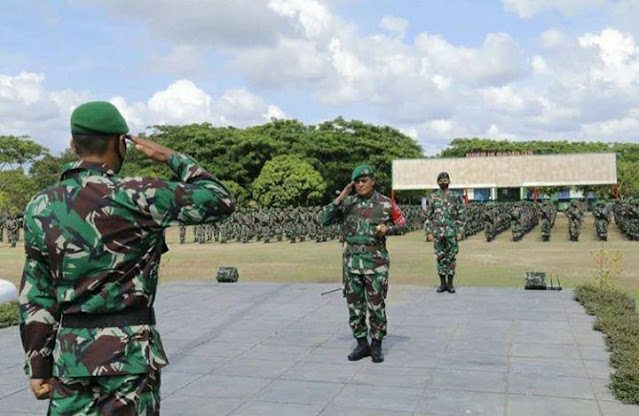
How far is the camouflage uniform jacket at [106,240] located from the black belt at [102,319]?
0.05 feet

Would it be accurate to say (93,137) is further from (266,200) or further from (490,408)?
(266,200)

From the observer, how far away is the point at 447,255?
29.1 feet

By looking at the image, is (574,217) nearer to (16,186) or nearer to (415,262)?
(415,262)

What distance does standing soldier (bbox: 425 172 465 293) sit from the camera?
8.77 m

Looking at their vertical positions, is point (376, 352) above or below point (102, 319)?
below

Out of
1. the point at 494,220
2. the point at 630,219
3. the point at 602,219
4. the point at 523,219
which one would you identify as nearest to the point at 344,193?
the point at 602,219

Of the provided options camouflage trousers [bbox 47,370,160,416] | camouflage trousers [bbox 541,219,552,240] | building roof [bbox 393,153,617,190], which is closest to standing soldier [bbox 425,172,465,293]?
camouflage trousers [bbox 47,370,160,416]

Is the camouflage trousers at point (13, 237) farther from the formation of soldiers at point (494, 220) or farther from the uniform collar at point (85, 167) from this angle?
the uniform collar at point (85, 167)

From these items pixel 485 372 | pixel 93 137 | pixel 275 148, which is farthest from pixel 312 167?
pixel 93 137

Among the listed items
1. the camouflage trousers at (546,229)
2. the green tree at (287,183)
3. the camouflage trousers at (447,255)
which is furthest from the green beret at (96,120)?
the green tree at (287,183)

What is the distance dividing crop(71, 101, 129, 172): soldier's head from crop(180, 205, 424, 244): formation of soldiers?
20.5 m

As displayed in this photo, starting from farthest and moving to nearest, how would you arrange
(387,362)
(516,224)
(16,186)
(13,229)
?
1. (16,186)
2. (13,229)
3. (516,224)
4. (387,362)

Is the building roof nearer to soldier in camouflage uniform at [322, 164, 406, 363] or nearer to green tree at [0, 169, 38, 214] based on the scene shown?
green tree at [0, 169, 38, 214]

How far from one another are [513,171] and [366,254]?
29444 mm
